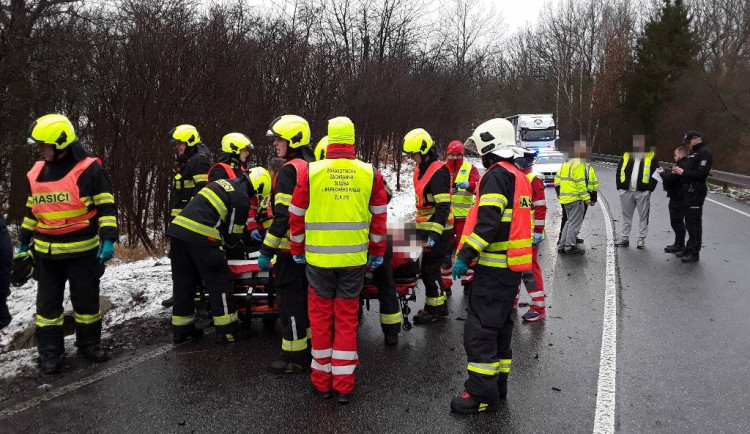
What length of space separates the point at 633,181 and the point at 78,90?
33.3 feet

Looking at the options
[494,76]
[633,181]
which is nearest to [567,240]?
[633,181]

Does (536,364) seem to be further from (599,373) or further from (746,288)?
(746,288)

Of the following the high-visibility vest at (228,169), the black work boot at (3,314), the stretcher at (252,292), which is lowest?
the stretcher at (252,292)

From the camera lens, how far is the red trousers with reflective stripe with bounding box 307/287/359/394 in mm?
4070

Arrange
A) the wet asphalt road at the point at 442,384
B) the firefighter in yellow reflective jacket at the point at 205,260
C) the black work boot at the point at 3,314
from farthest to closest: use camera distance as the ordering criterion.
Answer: the firefighter in yellow reflective jacket at the point at 205,260
the wet asphalt road at the point at 442,384
the black work boot at the point at 3,314

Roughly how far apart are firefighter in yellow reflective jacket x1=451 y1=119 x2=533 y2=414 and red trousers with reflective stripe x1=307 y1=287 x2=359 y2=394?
841 mm

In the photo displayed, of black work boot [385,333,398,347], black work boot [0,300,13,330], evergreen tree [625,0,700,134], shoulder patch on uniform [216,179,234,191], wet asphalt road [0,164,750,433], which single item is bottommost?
wet asphalt road [0,164,750,433]

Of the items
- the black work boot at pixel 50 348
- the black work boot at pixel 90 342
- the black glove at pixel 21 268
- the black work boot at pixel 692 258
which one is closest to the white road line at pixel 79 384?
the black work boot at pixel 90 342

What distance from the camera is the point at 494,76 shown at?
188 ft

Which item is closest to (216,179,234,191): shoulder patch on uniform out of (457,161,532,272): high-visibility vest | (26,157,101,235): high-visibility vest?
(26,157,101,235): high-visibility vest

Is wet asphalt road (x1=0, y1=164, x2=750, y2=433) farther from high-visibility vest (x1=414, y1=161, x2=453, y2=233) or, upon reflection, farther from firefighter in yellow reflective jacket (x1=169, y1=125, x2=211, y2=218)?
firefighter in yellow reflective jacket (x1=169, y1=125, x2=211, y2=218)

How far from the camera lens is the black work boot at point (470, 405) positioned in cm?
389

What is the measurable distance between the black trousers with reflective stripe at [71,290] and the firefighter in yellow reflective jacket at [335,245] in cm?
206

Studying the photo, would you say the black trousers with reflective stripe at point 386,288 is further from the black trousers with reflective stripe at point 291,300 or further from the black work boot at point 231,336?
the black work boot at point 231,336
